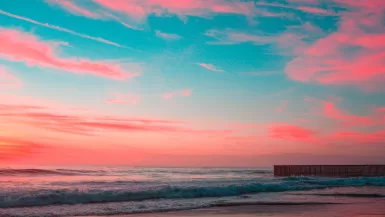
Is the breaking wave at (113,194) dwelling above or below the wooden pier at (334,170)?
below

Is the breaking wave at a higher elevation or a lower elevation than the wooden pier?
lower

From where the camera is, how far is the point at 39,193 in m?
17.7

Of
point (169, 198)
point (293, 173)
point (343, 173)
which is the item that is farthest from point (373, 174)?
point (169, 198)

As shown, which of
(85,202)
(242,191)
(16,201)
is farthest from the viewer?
(242,191)

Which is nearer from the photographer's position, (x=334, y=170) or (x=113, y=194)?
(x=113, y=194)

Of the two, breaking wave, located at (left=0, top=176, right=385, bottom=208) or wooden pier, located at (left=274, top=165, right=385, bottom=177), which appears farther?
wooden pier, located at (left=274, top=165, right=385, bottom=177)

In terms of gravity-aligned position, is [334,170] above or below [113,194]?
above

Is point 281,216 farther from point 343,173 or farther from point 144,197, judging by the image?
point 343,173

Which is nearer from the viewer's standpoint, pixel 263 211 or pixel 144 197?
pixel 263 211

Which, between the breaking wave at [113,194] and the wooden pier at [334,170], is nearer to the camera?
the breaking wave at [113,194]

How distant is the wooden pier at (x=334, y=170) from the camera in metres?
46.3

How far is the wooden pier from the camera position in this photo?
46.3 m

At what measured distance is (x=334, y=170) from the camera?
48.4 meters

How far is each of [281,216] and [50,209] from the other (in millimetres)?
8168
